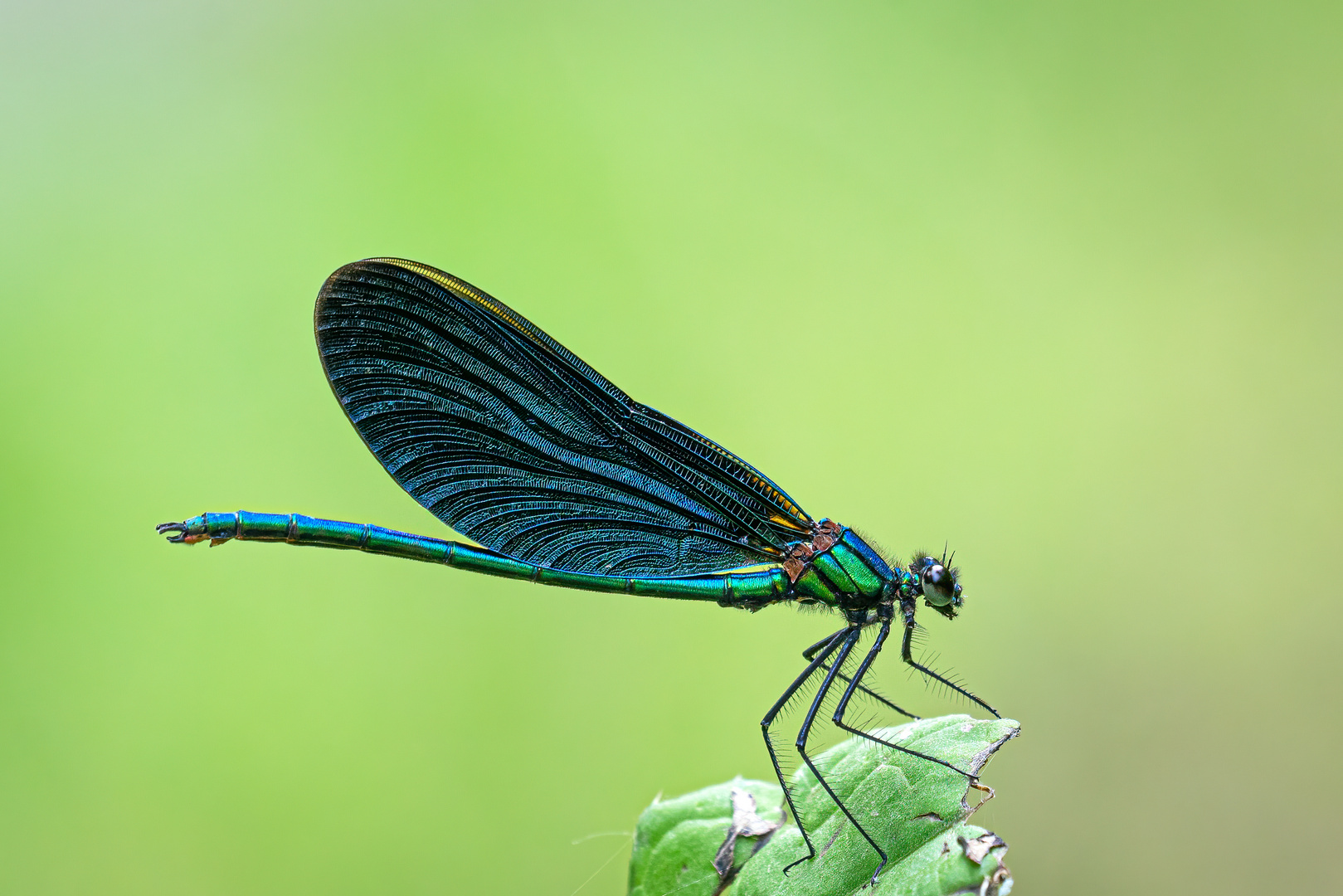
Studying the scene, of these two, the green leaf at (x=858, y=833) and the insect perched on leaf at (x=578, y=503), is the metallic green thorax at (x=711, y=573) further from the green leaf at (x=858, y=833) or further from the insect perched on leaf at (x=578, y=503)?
the green leaf at (x=858, y=833)

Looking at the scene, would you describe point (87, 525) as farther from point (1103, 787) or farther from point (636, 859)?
point (1103, 787)

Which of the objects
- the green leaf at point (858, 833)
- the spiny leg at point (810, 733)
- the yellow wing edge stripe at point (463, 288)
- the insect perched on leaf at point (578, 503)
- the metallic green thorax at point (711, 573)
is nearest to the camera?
the green leaf at point (858, 833)

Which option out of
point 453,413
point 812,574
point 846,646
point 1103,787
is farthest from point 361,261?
point 1103,787

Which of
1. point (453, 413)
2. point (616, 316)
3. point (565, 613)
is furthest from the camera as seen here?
point (616, 316)

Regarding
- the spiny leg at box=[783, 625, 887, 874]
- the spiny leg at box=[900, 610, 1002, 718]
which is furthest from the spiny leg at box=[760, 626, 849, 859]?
the spiny leg at box=[900, 610, 1002, 718]

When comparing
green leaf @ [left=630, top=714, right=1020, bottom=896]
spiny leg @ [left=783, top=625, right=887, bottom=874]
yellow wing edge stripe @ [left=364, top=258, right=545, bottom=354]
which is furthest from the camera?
yellow wing edge stripe @ [left=364, top=258, right=545, bottom=354]

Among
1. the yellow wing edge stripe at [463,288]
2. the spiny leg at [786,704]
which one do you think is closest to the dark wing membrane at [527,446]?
the yellow wing edge stripe at [463,288]

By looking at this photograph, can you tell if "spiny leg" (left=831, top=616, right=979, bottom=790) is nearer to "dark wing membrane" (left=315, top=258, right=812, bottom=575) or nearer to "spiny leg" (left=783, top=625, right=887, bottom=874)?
"spiny leg" (left=783, top=625, right=887, bottom=874)
